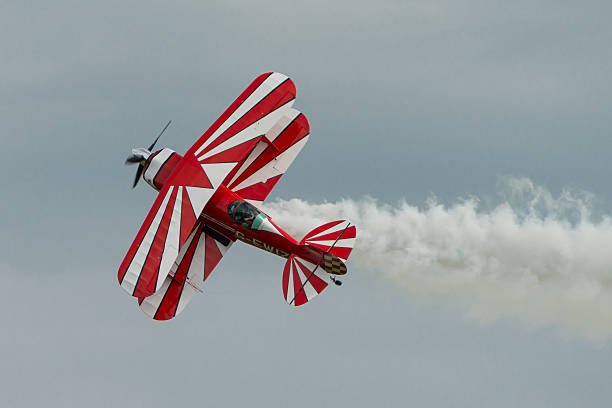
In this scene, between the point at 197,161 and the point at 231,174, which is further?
the point at 231,174

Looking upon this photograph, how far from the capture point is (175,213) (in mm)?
20422

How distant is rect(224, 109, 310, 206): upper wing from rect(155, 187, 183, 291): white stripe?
→ 7.71 feet

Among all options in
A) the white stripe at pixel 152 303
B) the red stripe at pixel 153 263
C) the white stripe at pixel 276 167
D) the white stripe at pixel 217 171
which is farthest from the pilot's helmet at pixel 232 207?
the white stripe at pixel 152 303

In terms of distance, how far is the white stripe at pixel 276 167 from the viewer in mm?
22719

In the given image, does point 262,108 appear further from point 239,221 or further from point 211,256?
point 211,256

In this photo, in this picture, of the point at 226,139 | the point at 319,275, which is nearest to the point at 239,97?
the point at 226,139

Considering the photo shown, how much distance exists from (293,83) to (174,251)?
231 inches

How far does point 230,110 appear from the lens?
22.1 m

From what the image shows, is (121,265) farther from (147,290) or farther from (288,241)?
(288,241)

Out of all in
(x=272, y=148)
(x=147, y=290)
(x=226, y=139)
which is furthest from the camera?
(x=272, y=148)

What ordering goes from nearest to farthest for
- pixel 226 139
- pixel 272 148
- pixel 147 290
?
pixel 147 290, pixel 226 139, pixel 272 148

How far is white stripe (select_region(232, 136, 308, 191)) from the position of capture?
22719 millimetres

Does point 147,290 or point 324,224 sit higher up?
point 324,224

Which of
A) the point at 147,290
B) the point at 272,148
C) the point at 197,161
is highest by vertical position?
the point at 272,148
